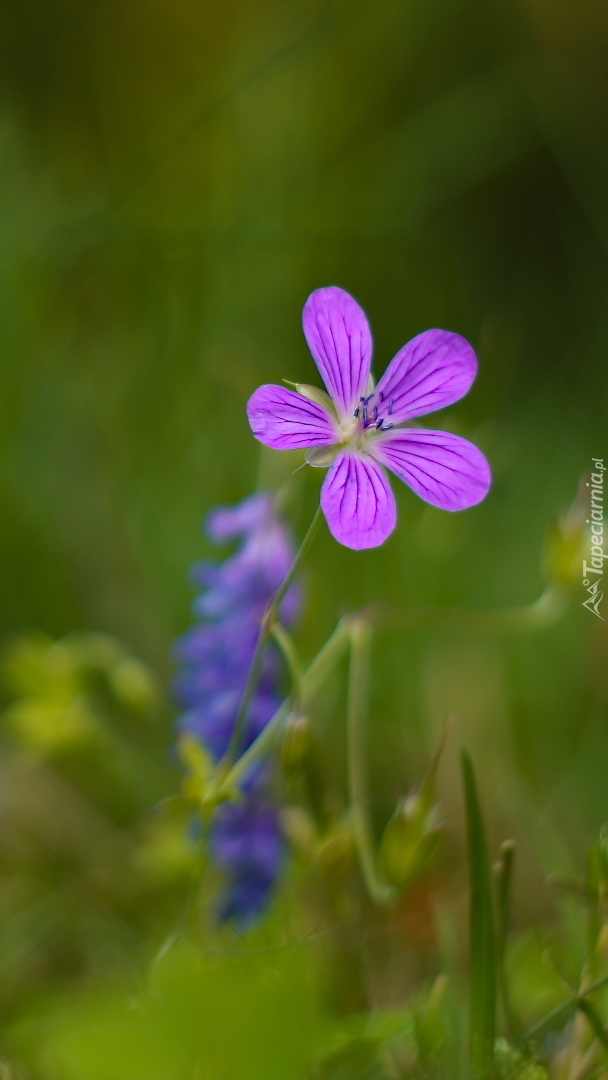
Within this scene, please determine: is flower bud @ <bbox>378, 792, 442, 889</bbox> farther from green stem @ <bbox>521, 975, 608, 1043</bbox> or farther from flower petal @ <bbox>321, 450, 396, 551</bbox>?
flower petal @ <bbox>321, 450, 396, 551</bbox>

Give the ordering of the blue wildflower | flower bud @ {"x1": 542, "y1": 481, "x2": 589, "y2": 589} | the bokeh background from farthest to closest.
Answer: the bokeh background < the blue wildflower < flower bud @ {"x1": 542, "y1": 481, "x2": 589, "y2": 589}

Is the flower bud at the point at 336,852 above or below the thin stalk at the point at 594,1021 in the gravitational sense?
above

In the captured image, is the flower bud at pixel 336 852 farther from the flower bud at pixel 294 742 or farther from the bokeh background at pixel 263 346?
the bokeh background at pixel 263 346

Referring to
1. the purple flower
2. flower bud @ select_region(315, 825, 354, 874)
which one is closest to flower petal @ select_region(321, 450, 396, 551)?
the purple flower

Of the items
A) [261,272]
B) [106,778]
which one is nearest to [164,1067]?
[106,778]

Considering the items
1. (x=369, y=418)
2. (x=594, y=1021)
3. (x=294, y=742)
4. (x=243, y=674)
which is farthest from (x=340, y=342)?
(x=594, y=1021)

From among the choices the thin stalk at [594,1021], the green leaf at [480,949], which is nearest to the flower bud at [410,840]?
the green leaf at [480,949]

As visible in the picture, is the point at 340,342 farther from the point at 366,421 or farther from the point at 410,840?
the point at 410,840
